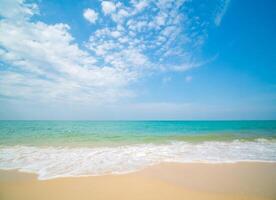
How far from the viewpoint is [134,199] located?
3529 mm

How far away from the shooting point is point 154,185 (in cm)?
426

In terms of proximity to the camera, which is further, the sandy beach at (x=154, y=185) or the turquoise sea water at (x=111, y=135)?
the turquoise sea water at (x=111, y=135)

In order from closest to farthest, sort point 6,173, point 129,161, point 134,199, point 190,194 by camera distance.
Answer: point 134,199
point 190,194
point 6,173
point 129,161

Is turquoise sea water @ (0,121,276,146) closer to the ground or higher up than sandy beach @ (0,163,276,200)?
closer to the ground

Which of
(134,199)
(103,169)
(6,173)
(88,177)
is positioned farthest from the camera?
(103,169)

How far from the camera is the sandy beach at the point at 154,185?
3730 millimetres

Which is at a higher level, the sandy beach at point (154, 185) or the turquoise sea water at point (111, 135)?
the sandy beach at point (154, 185)

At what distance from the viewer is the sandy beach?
12.2 ft

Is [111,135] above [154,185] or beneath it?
beneath

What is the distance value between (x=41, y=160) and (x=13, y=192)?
10.1 ft

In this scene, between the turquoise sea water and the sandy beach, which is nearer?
the sandy beach

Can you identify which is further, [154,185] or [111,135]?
[111,135]

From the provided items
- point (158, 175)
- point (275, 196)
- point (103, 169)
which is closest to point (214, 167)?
point (275, 196)

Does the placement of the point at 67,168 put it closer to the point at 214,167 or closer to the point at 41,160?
the point at 41,160
